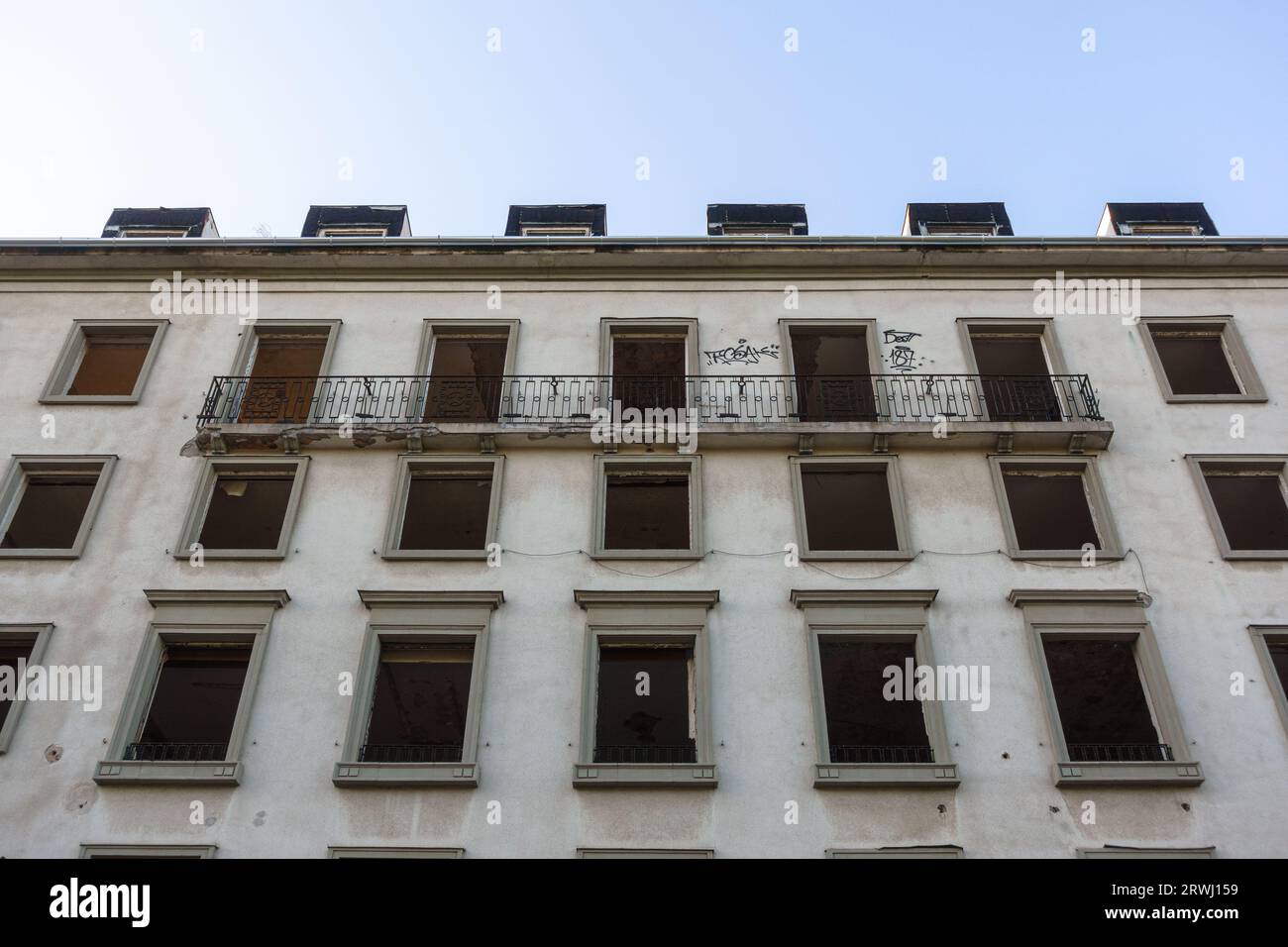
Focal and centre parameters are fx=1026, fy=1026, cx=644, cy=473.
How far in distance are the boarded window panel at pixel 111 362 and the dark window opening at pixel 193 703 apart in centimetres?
619

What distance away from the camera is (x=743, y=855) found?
13.5 meters

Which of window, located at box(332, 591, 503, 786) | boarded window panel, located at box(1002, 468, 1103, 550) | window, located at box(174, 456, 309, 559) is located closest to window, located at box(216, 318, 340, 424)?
window, located at box(174, 456, 309, 559)

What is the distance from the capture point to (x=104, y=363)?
20.2m

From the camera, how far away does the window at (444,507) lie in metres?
17.0

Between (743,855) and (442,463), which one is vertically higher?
(442,463)

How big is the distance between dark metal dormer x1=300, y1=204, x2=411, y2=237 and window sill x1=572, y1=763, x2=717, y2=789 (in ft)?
46.5

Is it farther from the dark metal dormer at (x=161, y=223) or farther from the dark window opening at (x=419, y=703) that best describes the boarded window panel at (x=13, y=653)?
the dark metal dormer at (x=161, y=223)

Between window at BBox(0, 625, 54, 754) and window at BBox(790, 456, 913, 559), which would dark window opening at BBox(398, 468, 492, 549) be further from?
window at BBox(0, 625, 54, 754)

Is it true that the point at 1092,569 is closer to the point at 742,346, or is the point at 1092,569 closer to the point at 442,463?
the point at 742,346

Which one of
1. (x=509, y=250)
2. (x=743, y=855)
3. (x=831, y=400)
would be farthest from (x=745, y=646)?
(x=509, y=250)

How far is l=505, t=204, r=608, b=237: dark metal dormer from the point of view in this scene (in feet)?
76.6

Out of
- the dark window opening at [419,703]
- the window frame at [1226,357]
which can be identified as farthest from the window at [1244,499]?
the dark window opening at [419,703]

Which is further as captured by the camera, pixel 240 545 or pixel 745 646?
pixel 240 545

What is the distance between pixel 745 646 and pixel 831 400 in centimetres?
558
